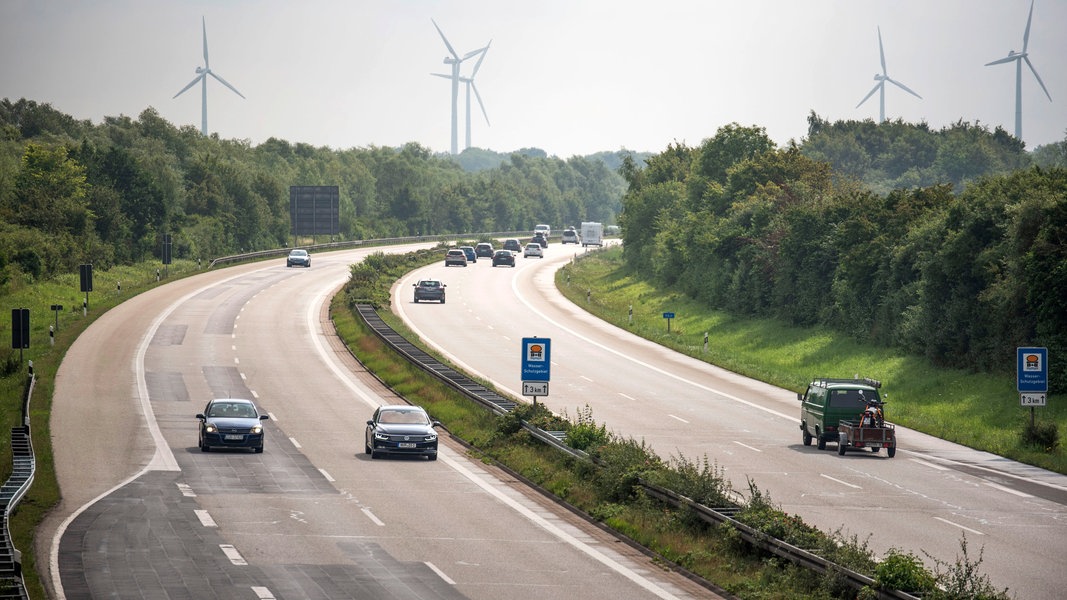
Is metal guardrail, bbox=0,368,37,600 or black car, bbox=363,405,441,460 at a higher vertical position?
metal guardrail, bbox=0,368,37,600

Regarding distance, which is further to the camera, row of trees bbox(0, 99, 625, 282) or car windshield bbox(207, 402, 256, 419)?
row of trees bbox(0, 99, 625, 282)

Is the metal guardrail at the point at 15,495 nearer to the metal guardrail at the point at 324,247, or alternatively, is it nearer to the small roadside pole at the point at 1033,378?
the small roadside pole at the point at 1033,378

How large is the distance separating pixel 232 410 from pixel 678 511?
17652 mm

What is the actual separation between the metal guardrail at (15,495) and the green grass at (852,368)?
2744cm

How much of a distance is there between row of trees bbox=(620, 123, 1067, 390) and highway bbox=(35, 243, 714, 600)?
2405 centimetres

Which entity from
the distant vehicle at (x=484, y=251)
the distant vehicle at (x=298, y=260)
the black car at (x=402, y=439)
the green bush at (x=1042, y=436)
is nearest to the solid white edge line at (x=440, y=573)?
the black car at (x=402, y=439)

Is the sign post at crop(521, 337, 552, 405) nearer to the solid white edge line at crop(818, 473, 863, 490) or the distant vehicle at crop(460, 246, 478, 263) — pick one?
the solid white edge line at crop(818, 473, 863, 490)

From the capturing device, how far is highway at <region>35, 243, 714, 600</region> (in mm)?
21406

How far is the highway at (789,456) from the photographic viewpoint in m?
26.1

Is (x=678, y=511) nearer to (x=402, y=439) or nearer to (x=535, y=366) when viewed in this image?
(x=402, y=439)

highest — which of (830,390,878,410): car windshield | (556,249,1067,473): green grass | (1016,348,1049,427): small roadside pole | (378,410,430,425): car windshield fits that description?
(1016,348,1049,427): small roadside pole

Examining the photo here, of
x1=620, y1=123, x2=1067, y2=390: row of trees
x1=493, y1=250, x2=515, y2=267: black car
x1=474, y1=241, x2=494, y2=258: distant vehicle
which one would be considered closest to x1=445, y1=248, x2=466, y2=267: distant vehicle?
x1=493, y1=250, x2=515, y2=267: black car

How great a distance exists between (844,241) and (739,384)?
18.3 metres

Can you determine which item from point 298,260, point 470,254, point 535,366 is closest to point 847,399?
point 535,366
